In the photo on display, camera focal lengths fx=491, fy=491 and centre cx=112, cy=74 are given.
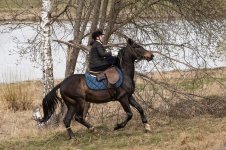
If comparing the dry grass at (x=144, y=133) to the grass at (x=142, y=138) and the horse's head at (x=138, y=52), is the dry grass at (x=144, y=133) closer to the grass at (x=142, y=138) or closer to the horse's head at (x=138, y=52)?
the grass at (x=142, y=138)

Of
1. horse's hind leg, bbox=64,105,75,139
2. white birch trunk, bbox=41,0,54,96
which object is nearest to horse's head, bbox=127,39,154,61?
horse's hind leg, bbox=64,105,75,139

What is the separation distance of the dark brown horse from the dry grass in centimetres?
36

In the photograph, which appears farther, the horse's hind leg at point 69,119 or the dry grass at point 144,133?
the horse's hind leg at point 69,119

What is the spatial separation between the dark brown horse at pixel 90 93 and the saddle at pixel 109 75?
8.3 inches

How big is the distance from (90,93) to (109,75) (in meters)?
0.52

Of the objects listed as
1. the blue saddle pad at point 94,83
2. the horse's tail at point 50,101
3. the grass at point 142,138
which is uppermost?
Result: the blue saddle pad at point 94,83

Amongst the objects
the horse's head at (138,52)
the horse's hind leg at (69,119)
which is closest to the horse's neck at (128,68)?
the horse's head at (138,52)

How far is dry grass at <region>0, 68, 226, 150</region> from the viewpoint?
27.9 feet

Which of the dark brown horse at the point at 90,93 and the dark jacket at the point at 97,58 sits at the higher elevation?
the dark jacket at the point at 97,58

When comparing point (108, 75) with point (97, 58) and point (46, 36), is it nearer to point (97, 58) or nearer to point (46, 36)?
point (97, 58)

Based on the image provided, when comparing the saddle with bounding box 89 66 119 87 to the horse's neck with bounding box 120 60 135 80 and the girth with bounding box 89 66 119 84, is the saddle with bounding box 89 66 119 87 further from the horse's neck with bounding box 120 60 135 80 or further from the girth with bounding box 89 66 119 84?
the horse's neck with bounding box 120 60 135 80

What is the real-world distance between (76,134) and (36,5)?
15.4 ft

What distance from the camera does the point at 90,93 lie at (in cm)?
970

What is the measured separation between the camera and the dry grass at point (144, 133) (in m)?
8.52
